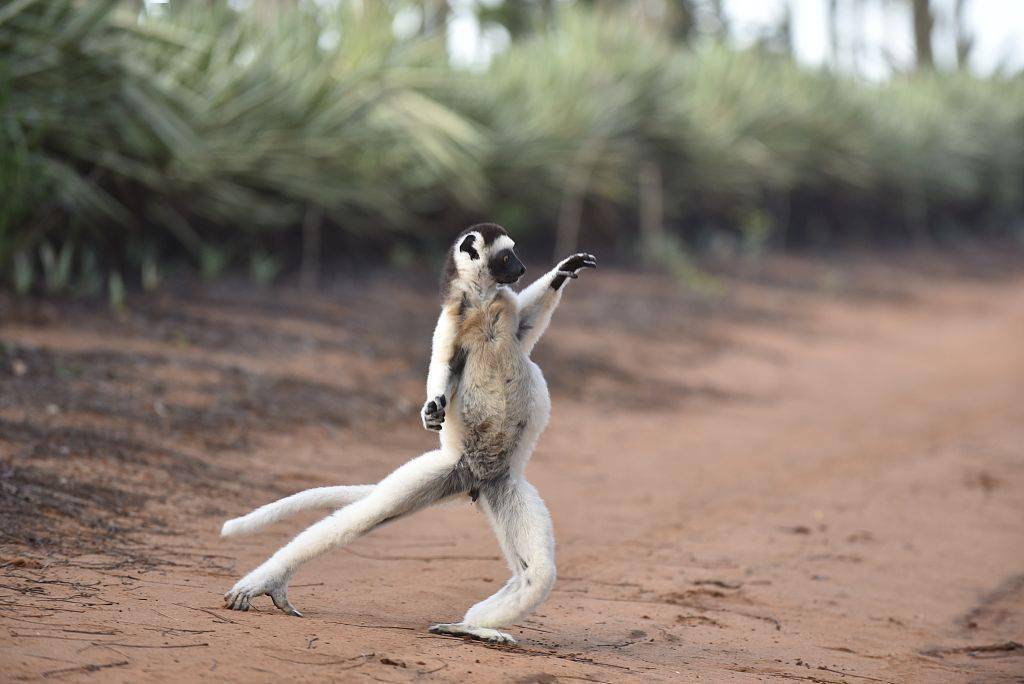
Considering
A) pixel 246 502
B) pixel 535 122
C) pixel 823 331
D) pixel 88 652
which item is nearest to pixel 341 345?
pixel 246 502

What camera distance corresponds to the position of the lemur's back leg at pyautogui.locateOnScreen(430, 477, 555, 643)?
12.8ft

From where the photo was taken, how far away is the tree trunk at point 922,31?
34906mm

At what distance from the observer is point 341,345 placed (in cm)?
999

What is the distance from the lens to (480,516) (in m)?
6.48

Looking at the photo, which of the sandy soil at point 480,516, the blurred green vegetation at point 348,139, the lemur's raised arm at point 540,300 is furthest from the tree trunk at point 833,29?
the lemur's raised arm at point 540,300

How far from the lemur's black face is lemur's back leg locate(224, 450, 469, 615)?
2.36ft

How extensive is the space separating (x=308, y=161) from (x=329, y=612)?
7.03 m

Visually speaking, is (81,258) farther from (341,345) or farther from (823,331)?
(823,331)

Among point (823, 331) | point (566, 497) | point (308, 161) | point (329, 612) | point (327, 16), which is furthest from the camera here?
point (823, 331)

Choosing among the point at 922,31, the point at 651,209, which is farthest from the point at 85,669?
the point at 922,31

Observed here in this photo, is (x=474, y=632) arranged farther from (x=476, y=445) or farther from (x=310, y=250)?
(x=310, y=250)

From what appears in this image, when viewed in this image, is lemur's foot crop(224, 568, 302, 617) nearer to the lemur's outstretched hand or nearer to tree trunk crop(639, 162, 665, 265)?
the lemur's outstretched hand

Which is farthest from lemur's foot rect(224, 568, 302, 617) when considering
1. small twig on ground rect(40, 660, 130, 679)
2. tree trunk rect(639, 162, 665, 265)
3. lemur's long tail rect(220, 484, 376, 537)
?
tree trunk rect(639, 162, 665, 265)

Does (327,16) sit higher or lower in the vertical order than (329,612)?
higher
